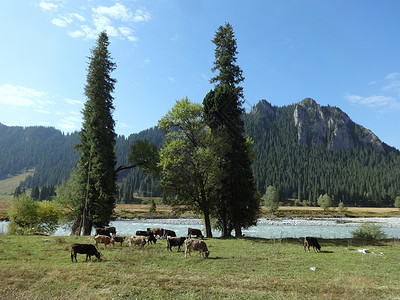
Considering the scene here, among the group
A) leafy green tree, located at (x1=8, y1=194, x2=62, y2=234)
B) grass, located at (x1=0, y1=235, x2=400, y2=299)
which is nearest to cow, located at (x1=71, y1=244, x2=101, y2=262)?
grass, located at (x1=0, y1=235, x2=400, y2=299)

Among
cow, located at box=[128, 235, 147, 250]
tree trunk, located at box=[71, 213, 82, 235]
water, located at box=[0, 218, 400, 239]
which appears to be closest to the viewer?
cow, located at box=[128, 235, 147, 250]

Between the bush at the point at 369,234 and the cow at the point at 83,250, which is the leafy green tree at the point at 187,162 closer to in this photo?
the cow at the point at 83,250

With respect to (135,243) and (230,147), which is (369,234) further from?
(135,243)

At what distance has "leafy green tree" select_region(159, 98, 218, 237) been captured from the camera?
26.4 m

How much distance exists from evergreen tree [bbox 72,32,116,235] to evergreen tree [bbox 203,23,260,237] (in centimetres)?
1147

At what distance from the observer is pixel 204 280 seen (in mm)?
9953

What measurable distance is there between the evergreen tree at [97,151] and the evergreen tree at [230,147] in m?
11.5

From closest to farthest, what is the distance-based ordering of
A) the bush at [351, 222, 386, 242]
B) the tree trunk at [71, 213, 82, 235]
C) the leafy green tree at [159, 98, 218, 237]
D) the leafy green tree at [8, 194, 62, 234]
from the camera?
the bush at [351, 222, 386, 242], the leafy green tree at [159, 98, 218, 237], the tree trunk at [71, 213, 82, 235], the leafy green tree at [8, 194, 62, 234]

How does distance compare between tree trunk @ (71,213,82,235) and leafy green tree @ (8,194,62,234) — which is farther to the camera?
leafy green tree @ (8,194,62,234)

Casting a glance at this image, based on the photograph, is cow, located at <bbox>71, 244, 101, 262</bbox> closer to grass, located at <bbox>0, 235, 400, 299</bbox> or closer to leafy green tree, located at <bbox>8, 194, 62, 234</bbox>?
grass, located at <bbox>0, 235, 400, 299</bbox>

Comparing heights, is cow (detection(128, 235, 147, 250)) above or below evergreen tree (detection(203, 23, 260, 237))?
below

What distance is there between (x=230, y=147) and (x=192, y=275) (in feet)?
59.0

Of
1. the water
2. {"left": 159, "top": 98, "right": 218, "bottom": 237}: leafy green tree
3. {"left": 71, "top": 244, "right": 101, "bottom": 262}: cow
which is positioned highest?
{"left": 159, "top": 98, "right": 218, "bottom": 237}: leafy green tree

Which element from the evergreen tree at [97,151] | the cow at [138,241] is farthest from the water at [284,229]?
the cow at [138,241]
